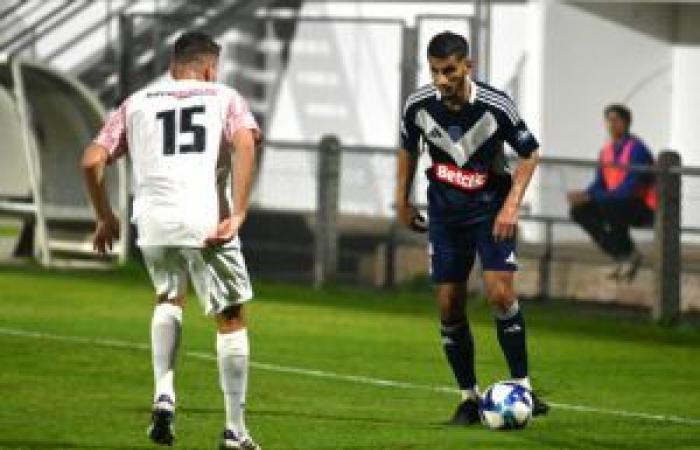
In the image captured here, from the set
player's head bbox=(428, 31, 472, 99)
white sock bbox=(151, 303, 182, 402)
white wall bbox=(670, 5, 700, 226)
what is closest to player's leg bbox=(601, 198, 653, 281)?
white wall bbox=(670, 5, 700, 226)

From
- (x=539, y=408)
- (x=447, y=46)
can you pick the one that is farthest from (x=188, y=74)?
(x=539, y=408)

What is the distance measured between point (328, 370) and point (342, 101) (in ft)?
40.5

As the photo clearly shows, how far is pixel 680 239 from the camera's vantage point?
2170 centimetres

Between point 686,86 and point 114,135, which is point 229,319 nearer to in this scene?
point 114,135

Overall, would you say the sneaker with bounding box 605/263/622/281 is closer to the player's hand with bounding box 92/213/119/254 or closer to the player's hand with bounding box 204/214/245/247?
the player's hand with bounding box 92/213/119/254

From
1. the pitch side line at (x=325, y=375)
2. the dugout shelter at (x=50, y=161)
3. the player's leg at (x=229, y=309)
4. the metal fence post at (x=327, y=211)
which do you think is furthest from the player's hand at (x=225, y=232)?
the dugout shelter at (x=50, y=161)

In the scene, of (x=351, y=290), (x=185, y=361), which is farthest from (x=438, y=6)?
(x=185, y=361)

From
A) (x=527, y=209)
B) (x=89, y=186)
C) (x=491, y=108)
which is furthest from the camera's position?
(x=527, y=209)

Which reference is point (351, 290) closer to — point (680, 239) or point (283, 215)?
point (283, 215)

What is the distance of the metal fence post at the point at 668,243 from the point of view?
851 inches

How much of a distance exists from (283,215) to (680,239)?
5831 millimetres

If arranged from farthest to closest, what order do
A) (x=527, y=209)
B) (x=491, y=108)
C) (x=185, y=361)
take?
(x=527, y=209)
(x=185, y=361)
(x=491, y=108)

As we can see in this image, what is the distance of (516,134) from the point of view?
13.4m

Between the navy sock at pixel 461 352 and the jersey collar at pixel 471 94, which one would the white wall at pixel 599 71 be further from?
the jersey collar at pixel 471 94
